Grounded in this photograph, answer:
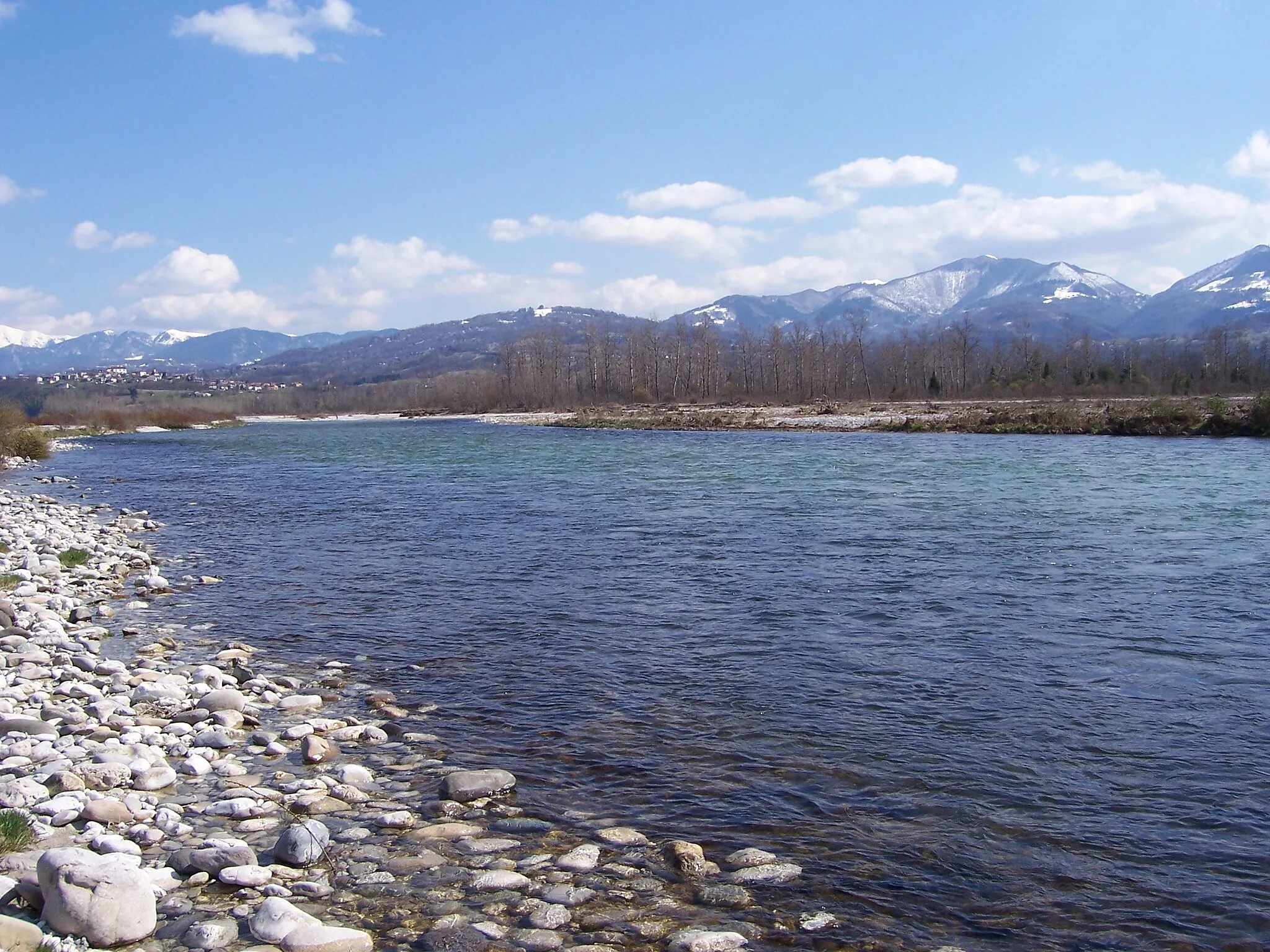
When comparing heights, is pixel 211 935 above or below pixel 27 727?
below

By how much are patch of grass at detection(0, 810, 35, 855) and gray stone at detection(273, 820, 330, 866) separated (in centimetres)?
144

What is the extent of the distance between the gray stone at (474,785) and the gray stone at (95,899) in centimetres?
245

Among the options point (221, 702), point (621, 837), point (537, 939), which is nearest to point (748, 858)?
point (621, 837)

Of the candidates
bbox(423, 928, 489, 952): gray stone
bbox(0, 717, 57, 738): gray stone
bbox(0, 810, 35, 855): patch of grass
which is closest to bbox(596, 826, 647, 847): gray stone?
bbox(423, 928, 489, 952): gray stone

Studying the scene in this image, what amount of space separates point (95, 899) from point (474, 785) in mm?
2917

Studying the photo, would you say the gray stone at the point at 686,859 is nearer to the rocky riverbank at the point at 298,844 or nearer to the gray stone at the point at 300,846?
the rocky riverbank at the point at 298,844

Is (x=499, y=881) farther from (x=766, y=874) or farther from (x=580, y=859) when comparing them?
(x=766, y=874)

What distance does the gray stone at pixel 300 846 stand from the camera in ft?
18.7

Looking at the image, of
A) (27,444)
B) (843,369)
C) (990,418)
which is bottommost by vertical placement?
(990,418)

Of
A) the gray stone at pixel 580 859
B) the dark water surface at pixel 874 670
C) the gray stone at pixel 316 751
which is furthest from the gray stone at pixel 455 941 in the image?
the gray stone at pixel 316 751

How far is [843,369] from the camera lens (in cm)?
12825

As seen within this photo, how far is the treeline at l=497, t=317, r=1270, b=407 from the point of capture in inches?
3964

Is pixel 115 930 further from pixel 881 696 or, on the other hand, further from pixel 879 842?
pixel 881 696

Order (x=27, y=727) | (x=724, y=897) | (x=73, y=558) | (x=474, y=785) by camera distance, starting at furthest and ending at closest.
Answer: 1. (x=73, y=558)
2. (x=27, y=727)
3. (x=474, y=785)
4. (x=724, y=897)
